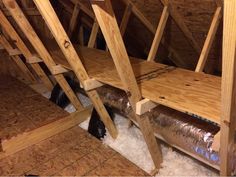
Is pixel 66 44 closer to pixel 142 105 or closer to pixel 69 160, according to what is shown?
pixel 142 105

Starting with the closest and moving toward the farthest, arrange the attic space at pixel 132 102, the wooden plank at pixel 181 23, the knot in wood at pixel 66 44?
the attic space at pixel 132 102
the knot in wood at pixel 66 44
the wooden plank at pixel 181 23

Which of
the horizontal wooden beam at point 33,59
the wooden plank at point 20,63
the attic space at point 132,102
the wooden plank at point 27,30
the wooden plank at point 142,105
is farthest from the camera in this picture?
the wooden plank at point 20,63

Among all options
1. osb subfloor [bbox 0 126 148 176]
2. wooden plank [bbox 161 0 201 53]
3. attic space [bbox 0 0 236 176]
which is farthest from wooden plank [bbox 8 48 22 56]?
wooden plank [bbox 161 0 201 53]

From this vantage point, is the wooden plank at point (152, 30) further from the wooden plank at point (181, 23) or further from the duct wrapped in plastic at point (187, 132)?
the duct wrapped in plastic at point (187, 132)

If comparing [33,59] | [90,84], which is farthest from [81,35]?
[90,84]

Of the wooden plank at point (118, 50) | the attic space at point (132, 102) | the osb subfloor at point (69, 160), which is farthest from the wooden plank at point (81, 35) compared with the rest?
the wooden plank at point (118, 50)

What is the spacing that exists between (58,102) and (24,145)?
2.69ft

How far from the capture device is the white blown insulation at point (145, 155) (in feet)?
6.34

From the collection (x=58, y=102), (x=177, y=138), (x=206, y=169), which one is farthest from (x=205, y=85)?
(x=58, y=102)

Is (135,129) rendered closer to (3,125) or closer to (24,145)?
(24,145)

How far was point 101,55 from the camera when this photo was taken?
8.51 ft

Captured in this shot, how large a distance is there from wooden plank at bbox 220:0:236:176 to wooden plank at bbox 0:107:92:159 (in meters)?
1.61

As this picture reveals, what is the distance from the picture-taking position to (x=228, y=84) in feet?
3.11

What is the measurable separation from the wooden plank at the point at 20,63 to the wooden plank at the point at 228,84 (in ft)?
9.31
